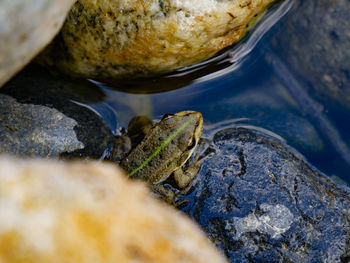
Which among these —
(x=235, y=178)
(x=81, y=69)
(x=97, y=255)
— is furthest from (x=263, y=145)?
(x=97, y=255)

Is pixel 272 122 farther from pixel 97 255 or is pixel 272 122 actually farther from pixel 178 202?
pixel 97 255

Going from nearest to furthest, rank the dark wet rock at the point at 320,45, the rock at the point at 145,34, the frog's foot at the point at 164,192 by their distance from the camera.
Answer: the rock at the point at 145,34 < the frog's foot at the point at 164,192 < the dark wet rock at the point at 320,45

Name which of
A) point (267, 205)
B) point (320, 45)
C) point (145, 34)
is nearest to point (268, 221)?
point (267, 205)

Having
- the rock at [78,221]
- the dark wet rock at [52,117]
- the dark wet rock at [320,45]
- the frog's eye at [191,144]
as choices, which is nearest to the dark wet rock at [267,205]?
the frog's eye at [191,144]

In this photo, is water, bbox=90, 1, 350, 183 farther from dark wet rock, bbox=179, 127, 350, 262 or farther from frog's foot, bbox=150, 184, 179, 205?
frog's foot, bbox=150, 184, 179, 205

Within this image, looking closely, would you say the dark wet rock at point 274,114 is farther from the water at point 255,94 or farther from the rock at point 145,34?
the rock at point 145,34

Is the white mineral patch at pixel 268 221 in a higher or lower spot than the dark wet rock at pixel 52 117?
higher

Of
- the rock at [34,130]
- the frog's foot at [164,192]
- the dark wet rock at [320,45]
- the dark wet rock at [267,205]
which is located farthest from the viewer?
the dark wet rock at [320,45]
